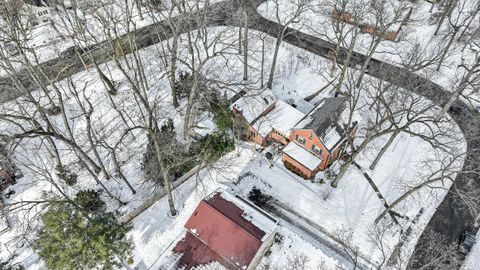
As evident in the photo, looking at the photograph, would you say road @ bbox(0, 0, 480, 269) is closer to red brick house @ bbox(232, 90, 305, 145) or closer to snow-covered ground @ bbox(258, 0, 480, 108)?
snow-covered ground @ bbox(258, 0, 480, 108)

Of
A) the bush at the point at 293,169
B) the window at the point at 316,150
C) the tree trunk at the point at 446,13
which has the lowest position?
the bush at the point at 293,169

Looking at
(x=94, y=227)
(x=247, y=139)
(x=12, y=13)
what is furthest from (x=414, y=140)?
(x=12, y=13)

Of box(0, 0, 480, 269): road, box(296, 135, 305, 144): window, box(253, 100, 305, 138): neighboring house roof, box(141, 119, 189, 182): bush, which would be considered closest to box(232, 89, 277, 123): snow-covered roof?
box(253, 100, 305, 138): neighboring house roof

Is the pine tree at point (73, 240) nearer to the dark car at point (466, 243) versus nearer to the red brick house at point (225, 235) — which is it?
the red brick house at point (225, 235)

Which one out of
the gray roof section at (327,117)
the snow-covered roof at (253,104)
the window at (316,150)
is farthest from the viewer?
the snow-covered roof at (253,104)

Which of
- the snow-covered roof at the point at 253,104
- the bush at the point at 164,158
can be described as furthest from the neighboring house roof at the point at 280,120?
the bush at the point at 164,158
